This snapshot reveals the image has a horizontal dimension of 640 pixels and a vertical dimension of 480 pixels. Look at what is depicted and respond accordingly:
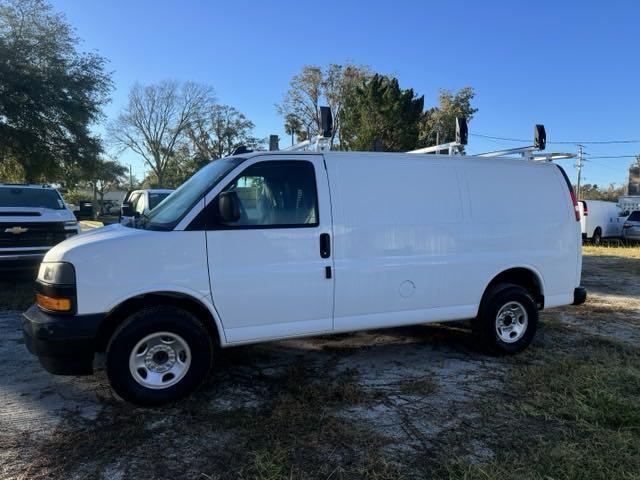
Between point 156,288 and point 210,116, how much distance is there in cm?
5694

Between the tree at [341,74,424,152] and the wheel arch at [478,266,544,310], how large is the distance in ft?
87.3

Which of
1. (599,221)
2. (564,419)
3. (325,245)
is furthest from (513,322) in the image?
(599,221)

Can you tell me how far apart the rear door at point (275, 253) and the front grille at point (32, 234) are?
5351mm

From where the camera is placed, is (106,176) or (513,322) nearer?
(513,322)

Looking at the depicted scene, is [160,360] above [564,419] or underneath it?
above

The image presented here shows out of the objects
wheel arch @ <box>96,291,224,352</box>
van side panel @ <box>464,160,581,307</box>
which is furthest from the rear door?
van side panel @ <box>464,160,581,307</box>

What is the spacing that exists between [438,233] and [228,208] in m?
2.10

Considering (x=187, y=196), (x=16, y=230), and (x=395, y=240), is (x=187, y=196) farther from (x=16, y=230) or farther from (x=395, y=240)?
(x=16, y=230)

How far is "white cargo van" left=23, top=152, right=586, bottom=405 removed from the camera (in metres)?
3.72

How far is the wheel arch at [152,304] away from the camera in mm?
3828

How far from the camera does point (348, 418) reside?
368 cm

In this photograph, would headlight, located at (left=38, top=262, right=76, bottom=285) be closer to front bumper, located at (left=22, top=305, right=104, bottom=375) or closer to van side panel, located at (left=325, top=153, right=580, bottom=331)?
front bumper, located at (left=22, top=305, right=104, bottom=375)

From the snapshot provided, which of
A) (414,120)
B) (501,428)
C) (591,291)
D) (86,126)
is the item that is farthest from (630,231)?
(86,126)

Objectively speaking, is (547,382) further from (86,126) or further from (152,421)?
(86,126)
